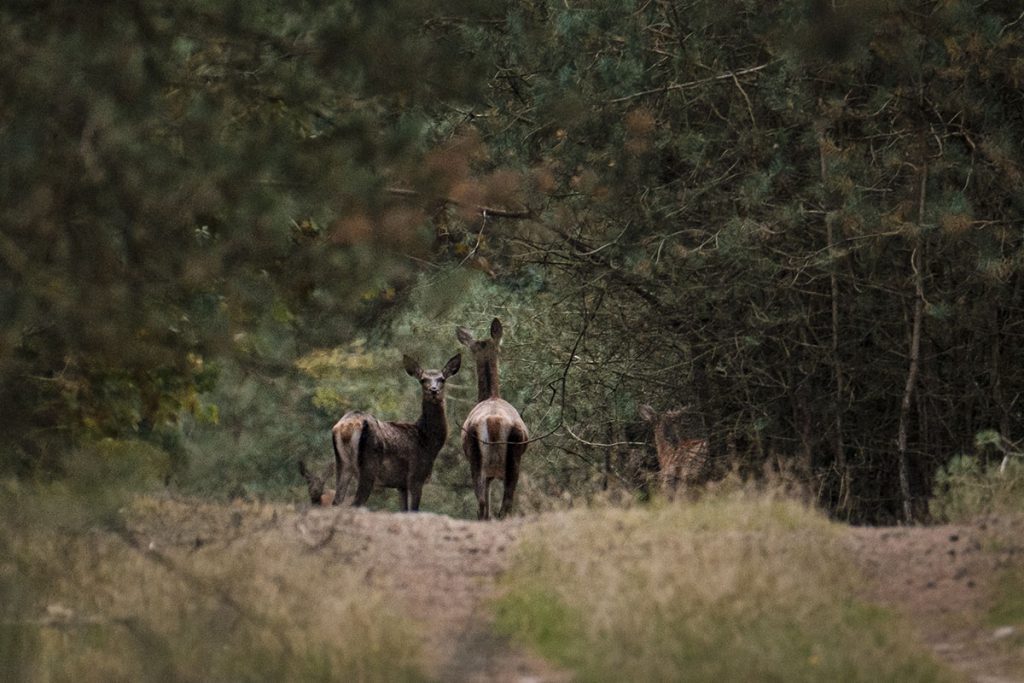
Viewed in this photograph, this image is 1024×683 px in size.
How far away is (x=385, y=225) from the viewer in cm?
970

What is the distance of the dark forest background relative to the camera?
9312 mm

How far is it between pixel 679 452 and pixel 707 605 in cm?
829

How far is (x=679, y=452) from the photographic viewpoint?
663 inches

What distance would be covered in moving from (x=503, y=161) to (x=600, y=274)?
1604 millimetres

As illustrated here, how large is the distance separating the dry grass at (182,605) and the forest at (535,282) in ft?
0.10

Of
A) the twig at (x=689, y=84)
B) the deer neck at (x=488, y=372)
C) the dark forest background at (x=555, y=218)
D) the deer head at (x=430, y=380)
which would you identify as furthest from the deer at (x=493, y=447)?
the twig at (x=689, y=84)

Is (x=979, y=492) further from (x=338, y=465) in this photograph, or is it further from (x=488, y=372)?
(x=338, y=465)

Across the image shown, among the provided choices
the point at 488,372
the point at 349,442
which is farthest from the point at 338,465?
the point at 488,372

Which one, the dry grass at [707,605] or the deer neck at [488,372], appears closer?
the dry grass at [707,605]

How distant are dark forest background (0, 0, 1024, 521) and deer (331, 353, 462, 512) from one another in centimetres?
118

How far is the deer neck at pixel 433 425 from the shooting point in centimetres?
1778

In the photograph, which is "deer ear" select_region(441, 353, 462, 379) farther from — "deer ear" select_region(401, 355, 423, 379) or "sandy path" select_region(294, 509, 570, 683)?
"sandy path" select_region(294, 509, 570, 683)

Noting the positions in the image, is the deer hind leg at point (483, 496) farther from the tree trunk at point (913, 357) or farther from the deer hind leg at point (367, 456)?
the tree trunk at point (913, 357)

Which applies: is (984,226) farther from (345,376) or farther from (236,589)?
(345,376)
